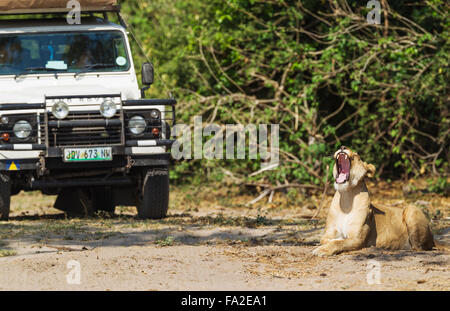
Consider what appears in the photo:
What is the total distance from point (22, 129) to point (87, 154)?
767 mm

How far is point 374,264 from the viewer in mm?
6309

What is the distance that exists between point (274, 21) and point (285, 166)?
2.83 metres

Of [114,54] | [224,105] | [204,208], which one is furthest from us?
[224,105]

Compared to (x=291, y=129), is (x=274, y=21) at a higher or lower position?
higher

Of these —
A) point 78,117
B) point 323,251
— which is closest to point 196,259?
point 323,251

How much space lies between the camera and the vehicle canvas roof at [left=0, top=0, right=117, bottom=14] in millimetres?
9906

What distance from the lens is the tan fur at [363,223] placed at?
685cm

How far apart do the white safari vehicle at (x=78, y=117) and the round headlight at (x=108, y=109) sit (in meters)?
0.01

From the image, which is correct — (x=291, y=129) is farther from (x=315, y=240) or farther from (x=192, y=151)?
(x=315, y=240)

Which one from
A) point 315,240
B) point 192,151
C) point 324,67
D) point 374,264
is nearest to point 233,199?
point 192,151

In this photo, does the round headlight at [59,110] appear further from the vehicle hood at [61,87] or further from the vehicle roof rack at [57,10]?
the vehicle roof rack at [57,10]

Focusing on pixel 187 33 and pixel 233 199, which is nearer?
pixel 233 199

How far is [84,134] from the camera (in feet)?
30.6

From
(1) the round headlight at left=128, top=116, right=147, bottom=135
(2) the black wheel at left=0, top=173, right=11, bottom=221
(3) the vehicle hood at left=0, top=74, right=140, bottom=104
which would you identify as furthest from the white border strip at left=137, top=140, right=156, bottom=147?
(2) the black wheel at left=0, top=173, right=11, bottom=221
